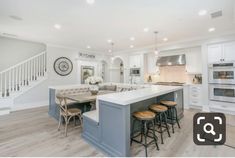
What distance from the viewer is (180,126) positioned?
3.51 meters

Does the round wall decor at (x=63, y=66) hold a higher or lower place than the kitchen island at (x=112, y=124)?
higher

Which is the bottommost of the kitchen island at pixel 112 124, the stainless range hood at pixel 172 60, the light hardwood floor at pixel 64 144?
the light hardwood floor at pixel 64 144

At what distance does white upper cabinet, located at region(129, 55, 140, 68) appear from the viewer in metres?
6.99

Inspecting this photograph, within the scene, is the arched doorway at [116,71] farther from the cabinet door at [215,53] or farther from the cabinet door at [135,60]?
the cabinet door at [215,53]

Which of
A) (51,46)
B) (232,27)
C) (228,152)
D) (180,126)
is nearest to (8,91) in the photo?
(51,46)

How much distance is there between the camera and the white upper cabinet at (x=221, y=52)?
4.42 m

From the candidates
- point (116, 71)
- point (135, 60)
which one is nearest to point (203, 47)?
point (135, 60)

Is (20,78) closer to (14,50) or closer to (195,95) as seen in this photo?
(14,50)

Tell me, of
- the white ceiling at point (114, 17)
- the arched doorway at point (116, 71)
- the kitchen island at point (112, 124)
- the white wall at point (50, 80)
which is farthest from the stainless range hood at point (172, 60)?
the white wall at point (50, 80)

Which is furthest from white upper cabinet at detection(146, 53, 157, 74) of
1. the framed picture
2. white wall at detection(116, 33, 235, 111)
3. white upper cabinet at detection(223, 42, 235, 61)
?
the framed picture

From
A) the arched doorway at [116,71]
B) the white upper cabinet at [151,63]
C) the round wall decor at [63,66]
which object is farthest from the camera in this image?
the arched doorway at [116,71]

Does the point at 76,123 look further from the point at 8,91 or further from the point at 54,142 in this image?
the point at 8,91

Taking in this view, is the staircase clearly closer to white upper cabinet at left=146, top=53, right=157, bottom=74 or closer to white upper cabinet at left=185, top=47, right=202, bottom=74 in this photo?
white upper cabinet at left=146, top=53, right=157, bottom=74

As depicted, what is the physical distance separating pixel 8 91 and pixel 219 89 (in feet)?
25.5
